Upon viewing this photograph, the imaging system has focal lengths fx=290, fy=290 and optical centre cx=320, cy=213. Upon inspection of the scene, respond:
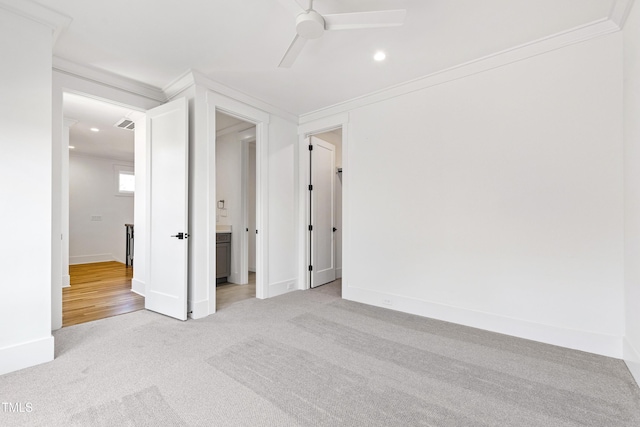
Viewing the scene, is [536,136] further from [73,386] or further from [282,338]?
[73,386]

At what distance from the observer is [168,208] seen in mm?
3373

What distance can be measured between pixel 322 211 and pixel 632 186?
3628mm

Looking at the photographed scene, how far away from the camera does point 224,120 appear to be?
16.2 feet

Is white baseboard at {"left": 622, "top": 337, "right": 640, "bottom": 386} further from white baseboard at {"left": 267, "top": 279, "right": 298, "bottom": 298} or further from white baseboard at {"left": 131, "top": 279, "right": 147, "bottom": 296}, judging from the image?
white baseboard at {"left": 131, "top": 279, "right": 147, "bottom": 296}

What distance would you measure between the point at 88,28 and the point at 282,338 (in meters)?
3.24

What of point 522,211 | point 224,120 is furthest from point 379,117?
point 224,120

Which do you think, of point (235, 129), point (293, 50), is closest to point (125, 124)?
point (235, 129)

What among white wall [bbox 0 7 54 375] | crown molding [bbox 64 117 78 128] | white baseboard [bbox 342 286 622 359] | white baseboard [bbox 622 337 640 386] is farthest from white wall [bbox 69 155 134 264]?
white baseboard [bbox 622 337 640 386]

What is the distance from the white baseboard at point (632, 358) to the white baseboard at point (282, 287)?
3.61 m

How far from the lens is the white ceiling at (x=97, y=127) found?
4.14m

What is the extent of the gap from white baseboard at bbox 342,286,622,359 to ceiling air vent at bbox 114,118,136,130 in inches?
177

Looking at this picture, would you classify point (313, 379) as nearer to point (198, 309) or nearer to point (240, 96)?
point (198, 309)

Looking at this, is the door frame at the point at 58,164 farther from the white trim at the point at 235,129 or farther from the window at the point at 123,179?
the window at the point at 123,179

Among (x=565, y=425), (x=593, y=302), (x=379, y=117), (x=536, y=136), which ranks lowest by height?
(x=565, y=425)
